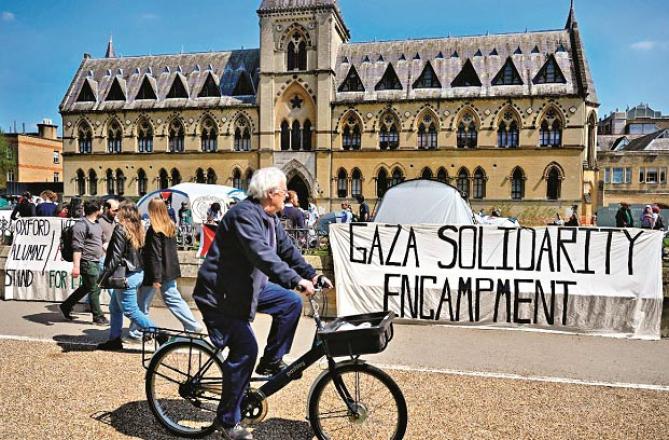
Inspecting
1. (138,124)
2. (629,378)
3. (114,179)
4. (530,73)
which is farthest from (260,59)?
(629,378)

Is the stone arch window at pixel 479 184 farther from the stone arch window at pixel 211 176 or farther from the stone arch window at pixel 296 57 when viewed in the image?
the stone arch window at pixel 211 176

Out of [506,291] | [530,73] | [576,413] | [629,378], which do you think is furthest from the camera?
[530,73]

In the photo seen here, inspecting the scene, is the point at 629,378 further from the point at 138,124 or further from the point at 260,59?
the point at 138,124

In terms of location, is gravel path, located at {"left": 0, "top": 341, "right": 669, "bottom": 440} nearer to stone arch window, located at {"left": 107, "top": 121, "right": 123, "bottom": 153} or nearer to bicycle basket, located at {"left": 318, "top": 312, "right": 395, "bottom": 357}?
bicycle basket, located at {"left": 318, "top": 312, "right": 395, "bottom": 357}

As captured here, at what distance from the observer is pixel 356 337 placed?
3.96 m

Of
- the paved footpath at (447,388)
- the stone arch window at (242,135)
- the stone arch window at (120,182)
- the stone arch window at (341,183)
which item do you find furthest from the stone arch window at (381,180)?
the paved footpath at (447,388)

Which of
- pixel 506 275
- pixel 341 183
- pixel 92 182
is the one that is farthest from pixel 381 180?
pixel 506 275

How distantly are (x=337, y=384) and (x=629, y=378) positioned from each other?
4.12 metres

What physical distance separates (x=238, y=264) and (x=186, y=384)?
53.6 inches

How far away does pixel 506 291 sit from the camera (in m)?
8.78

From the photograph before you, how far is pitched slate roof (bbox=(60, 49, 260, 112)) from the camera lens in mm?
38750

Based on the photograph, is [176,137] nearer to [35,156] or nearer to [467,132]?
[467,132]

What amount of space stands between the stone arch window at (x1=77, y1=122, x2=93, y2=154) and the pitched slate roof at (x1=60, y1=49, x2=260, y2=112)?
1.41m

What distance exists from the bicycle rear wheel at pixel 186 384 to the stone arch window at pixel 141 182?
37.5 m
